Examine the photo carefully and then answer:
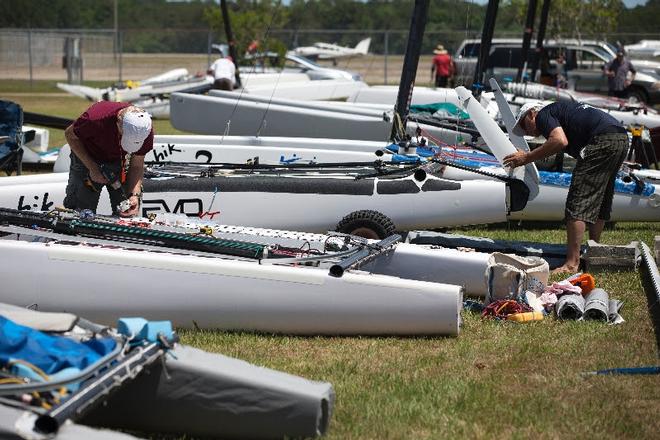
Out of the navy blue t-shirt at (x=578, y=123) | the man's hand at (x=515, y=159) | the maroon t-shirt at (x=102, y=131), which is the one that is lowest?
the man's hand at (x=515, y=159)

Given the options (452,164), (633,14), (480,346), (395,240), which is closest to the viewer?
(480,346)

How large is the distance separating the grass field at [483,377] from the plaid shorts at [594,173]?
1.14m

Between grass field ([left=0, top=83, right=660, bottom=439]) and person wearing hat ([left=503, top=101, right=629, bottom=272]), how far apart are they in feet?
3.50

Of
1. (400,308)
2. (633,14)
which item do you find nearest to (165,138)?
(400,308)

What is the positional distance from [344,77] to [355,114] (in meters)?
10.0

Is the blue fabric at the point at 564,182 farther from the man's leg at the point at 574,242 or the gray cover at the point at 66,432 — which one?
the gray cover at the point at 66,432

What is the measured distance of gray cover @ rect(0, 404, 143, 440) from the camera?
3660mm

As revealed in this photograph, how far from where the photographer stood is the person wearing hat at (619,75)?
23.9 meters

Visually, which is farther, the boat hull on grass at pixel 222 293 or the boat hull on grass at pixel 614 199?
the boat hull on grass at pixel 614 199

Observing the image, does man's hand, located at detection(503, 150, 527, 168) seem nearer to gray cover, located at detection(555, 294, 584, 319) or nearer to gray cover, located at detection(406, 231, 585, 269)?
gray cover, located at detection(406, 231, 585, 269)

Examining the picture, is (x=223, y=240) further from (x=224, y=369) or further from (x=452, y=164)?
(x=452, y=164)

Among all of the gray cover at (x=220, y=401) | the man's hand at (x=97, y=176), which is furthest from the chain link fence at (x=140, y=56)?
the gray cover at (x=220, y=401)

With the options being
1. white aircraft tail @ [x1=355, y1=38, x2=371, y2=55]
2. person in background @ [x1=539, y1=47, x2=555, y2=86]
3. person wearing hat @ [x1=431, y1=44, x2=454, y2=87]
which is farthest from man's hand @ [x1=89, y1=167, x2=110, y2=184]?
white aircraft tail @ [x1=355, y1=38, x2=371, y2=55]

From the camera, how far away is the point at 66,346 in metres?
4.30
